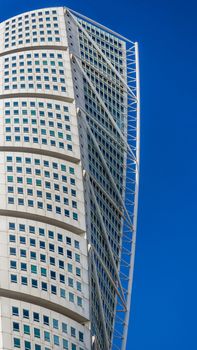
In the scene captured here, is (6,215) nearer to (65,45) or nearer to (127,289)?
(127,289)

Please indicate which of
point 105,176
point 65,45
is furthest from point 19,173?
point 65,45

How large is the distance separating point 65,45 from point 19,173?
22.8 m

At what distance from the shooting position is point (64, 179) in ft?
326

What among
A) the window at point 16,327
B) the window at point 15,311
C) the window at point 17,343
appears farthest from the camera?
the window at point 15,311

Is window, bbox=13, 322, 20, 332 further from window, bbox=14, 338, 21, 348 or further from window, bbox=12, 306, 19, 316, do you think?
window, bbox=12, 306, 19, 316

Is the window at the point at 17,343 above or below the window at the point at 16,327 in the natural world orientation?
below

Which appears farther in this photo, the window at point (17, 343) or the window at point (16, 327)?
the window at point (16, 327)

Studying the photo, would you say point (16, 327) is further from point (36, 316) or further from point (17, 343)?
point (36, 316)

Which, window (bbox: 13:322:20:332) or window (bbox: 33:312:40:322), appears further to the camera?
window (bbox: 33:312:40:322)

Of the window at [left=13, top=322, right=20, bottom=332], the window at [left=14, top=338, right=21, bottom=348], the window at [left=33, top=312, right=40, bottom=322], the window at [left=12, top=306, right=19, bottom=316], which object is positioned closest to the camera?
the window at [left=14, top=338, right=21, bottom=348]

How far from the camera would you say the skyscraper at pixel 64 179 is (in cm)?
8900

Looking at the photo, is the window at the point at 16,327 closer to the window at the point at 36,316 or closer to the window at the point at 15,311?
the window at the point at 15,311

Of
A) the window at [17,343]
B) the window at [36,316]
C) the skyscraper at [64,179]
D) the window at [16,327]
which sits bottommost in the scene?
the window at [17,343]

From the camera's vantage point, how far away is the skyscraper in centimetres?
8900
